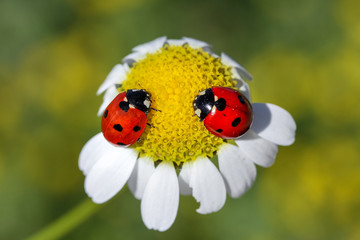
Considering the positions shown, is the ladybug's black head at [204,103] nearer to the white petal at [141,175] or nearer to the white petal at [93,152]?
the white petal at [141,175]

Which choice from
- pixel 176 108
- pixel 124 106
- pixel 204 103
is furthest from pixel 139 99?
pixel 204 103

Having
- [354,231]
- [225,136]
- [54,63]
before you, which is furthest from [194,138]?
[54,63]

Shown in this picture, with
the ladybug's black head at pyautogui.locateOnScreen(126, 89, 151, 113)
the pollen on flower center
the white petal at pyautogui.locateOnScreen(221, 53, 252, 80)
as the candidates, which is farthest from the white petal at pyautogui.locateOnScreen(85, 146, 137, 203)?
the white petal at pyautogui.locateOnScreen(221, 53, 252, 80)

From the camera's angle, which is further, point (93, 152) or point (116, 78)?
point (116, 78)

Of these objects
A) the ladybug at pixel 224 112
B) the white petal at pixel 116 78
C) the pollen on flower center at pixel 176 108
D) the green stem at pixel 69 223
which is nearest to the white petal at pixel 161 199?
the pollen on flower center at pixel 176 108

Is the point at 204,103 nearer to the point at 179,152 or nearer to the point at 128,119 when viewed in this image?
the point at 179,152

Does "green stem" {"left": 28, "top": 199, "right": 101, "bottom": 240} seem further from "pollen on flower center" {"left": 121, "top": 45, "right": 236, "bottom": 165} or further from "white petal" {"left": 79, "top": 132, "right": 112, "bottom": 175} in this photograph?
"pollen on flower center" {"left": 121, "top": 45, "right": 236, "bottom": 165}

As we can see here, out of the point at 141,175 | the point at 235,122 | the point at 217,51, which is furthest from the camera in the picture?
the point at 217,51
